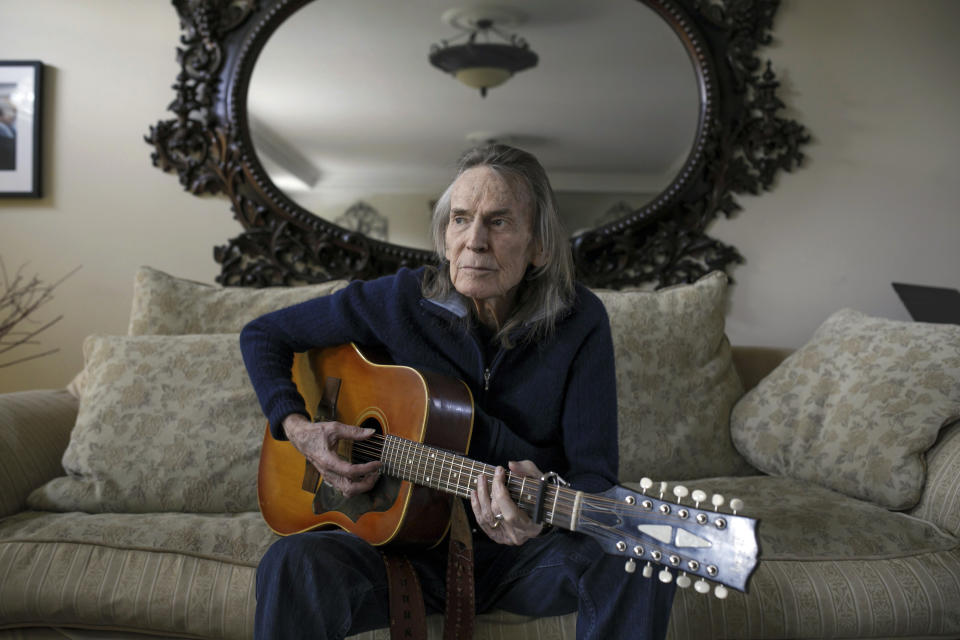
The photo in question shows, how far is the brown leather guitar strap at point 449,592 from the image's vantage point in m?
1.26

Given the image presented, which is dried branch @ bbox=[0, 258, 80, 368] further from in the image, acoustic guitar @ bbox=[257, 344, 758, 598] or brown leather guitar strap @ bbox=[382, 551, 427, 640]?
brown leather guitar strap @ bbox=[382, 551, 427, 640]

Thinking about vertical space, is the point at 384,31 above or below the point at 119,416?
above

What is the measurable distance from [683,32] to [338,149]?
116cm

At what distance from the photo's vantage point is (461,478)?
124 centimetres

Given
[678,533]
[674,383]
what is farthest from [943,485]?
[678,533]

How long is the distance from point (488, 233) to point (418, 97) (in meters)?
1.22

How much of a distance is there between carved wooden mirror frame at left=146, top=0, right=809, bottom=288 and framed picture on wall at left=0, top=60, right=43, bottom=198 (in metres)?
0.37

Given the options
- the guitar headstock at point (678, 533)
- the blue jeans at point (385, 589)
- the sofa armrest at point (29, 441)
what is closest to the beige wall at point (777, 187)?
the sofa armrest at point (29, 441)

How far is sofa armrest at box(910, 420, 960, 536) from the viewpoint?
163 cm

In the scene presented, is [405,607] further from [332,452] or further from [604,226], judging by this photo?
[604,226]

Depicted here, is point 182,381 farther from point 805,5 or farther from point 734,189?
point 805,5

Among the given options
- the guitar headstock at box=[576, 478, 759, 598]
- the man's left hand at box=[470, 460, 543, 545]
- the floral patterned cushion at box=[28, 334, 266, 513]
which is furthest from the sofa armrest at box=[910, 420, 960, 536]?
the floral patterned cushion at box=[28, 334, 266, 513]

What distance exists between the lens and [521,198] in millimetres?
1465

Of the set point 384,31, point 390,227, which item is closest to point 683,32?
point 384,31
